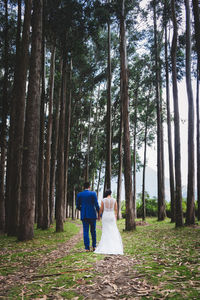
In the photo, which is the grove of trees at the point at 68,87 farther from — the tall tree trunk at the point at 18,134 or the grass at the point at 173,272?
the grass at the point at 173,272

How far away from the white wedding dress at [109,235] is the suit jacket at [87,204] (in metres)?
0.45

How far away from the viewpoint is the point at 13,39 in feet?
54.2

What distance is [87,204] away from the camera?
6.80m

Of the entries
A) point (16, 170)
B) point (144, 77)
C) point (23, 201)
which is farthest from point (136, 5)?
point (23, 201)

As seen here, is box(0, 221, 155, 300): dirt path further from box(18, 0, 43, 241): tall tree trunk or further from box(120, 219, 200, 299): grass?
box(18, 0, 43, 241): tall tree trunk

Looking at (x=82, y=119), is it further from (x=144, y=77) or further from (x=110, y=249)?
(x=110, y=249)

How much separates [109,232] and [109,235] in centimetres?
10

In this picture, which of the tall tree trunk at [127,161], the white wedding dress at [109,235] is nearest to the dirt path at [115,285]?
the white wedding dress at [109,235]

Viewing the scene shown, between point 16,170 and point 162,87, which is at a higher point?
point 162,87

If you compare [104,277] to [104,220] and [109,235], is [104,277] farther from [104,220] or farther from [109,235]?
[104,220]

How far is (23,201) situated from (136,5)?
1511 cm

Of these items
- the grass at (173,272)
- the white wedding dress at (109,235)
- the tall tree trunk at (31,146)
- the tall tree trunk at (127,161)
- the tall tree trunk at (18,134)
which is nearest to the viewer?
the grass at (173,272)

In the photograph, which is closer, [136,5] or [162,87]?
[136,5]

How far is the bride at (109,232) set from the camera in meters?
6.60
